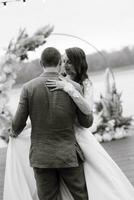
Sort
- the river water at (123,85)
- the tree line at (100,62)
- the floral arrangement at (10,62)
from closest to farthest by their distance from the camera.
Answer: the floral arrangement at (10,62) < the tree line at (100,62) < the river water at (123,85)

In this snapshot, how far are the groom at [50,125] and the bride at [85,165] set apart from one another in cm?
8

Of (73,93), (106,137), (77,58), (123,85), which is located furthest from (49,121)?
(123,85)

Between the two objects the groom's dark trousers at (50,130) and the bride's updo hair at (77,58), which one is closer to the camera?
the groom's dark trousers at (50,130)

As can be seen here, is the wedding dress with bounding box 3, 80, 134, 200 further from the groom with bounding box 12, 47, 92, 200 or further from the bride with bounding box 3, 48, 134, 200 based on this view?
the groom with bounding box 12, 47, 92, 200

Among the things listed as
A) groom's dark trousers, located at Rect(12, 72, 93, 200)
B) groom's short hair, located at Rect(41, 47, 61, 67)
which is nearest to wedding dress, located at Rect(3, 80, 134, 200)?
groom's dark trousers, located at Rect(12, 72, 93, 200)

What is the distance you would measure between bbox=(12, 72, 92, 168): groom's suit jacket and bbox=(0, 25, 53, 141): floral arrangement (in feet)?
12.9

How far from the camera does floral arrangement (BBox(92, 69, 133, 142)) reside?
27.2 feet

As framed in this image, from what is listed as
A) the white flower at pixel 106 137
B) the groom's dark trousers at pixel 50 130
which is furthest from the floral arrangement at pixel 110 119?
the groom's dark trousers at pixel 50 130

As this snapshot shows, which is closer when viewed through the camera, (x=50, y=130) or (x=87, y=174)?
(x=50, y=130)

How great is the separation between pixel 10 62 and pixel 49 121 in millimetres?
4152

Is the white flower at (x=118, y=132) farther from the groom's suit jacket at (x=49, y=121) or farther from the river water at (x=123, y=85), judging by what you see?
the groom's suit jacket at (x=49, y=121)

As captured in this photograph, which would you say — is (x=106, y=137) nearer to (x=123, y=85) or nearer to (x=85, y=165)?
(x=123, y=85)

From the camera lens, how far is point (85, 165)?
13.4 ft

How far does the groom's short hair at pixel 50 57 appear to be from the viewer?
384cm
